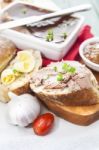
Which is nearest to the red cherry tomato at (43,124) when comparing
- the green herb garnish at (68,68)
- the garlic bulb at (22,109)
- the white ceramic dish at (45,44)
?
the garlic bulb at (22,109)

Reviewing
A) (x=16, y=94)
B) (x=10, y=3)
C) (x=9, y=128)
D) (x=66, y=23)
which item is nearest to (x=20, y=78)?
(x=16, y=94)

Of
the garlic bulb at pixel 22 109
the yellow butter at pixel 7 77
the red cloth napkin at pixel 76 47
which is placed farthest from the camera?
the red cloth napkin at pixel 76 47

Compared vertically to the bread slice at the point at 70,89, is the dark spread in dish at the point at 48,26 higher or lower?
higher

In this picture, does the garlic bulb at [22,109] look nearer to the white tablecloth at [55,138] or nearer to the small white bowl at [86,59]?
the white tablecloth at [55,138]

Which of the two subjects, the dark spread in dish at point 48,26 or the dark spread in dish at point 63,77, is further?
the dark spread in dish at point 48,26

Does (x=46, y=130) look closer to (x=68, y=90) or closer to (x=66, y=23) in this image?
(x=68, y=90)

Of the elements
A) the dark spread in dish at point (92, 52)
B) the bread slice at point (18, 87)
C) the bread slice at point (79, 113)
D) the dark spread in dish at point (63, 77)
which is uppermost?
the dark spread in dish at point (92, 52)

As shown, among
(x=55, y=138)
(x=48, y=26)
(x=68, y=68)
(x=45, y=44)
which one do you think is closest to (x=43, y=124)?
(x=55, y=138)

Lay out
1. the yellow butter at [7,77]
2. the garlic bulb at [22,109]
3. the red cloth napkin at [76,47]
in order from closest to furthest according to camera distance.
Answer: the garlic bulb at [22,109] → the yellow butter at [7,77] → the red cloth napkin at [76,47]
